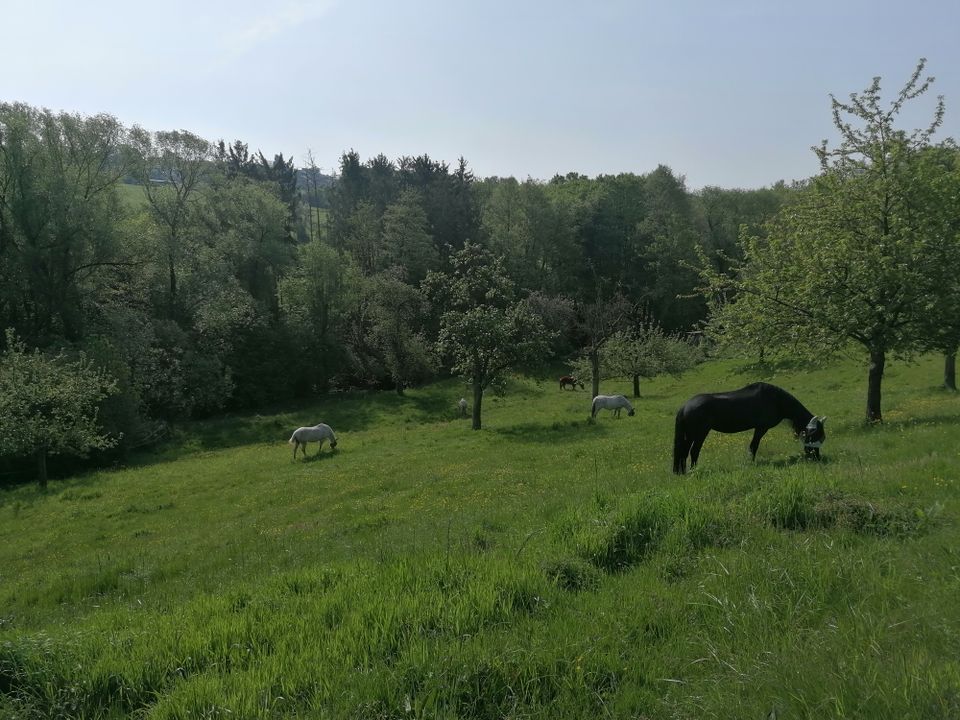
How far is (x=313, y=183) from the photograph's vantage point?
119m

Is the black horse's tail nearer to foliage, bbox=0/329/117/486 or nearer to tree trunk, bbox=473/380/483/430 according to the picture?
tree trunk, bbox=473/380/483/430

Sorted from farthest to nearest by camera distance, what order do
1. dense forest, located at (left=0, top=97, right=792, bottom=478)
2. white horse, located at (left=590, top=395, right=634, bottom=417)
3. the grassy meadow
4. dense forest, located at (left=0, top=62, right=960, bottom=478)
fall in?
dense forest, located at (left=0, top=97, right=792, bottom=478)
white horse, located at (left=590, top=395, right=634, bottom=417)
dense forest, located at (left=0, top=62, right=960, bottom=478)
the grassy meadow

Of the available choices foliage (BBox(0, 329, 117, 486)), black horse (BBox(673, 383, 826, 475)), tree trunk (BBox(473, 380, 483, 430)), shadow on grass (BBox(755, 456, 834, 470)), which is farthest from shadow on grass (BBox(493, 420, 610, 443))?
foliage (BBox(0, 329, 117, 486))

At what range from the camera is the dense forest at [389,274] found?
66.2 feet

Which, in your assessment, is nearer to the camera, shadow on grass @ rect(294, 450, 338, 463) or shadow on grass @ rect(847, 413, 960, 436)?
shadow on grass @ rect(847, 413, 960, 436)

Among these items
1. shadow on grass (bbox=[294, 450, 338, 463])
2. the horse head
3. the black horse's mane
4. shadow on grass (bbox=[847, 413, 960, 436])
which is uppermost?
the black horse's mane

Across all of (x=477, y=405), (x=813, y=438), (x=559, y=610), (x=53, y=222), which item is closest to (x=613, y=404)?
(x=477, y=405)

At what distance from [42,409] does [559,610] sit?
32.4 meters

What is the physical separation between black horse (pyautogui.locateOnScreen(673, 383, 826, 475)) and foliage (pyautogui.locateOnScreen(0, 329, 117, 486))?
92.0 feet

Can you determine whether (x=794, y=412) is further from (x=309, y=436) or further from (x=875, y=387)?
(x=309, y=436)

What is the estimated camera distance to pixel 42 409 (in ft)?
95.9

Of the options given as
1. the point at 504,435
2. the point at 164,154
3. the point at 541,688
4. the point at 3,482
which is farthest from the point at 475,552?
the point at 164,154

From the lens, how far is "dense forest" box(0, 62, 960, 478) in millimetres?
20188

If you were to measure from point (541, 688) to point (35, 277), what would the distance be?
45.6m
